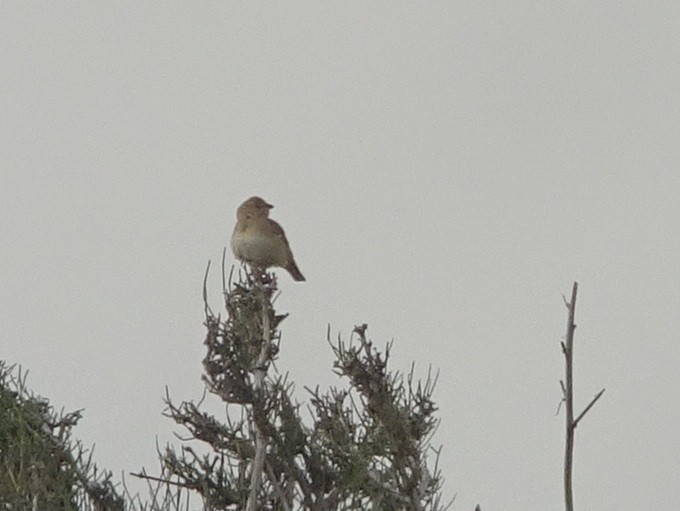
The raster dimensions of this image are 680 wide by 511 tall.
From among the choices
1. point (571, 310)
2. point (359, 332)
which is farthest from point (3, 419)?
point (571, 310)

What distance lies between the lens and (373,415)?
7715mm

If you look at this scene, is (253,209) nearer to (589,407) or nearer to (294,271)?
(294,271)

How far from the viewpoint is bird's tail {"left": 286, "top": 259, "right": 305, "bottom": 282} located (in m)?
12.2

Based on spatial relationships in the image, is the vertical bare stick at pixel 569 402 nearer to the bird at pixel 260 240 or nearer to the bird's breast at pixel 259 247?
the bird at pixel 260 240

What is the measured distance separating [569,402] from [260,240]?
9076mm

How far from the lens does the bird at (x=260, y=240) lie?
11.5 meters

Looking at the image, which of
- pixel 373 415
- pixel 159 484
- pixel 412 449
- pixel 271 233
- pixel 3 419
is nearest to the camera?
pixel 159 484

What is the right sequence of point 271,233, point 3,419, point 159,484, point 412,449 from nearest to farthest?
point 159,484 → point 412,449 → point 3,419 → point 271,233

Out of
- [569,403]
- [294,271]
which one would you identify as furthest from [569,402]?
[294,271]

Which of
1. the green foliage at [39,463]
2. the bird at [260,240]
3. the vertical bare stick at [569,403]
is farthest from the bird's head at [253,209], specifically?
the vertical bare stick at [569,403]

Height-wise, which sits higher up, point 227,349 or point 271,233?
point 271,233

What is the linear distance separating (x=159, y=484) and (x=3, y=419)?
3354 millimetres

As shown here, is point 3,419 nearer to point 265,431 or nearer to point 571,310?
point 265,431

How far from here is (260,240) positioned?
Answer: 457 inches
